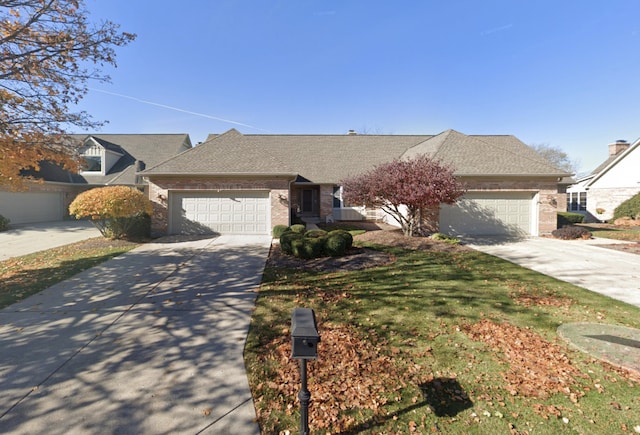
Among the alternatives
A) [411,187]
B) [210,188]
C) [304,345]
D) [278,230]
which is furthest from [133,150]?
[304,345]

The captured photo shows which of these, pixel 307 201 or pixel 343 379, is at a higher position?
pixel 307 201

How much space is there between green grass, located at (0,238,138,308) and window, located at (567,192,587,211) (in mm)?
31837

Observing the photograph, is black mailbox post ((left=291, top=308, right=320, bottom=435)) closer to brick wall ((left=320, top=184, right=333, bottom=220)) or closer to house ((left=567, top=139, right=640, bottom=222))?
brick wall ((left=320, top=184, right=333, bottom=220))

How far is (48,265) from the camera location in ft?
27.2

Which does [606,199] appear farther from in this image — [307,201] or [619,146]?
[307,201]

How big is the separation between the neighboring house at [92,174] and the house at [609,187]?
1311 inches

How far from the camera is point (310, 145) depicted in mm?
23047

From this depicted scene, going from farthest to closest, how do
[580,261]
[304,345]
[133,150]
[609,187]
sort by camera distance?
[133,150], [609,187], [580,261], [304,345]

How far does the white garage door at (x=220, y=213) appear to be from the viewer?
13.7 metres

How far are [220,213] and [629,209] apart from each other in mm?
26336

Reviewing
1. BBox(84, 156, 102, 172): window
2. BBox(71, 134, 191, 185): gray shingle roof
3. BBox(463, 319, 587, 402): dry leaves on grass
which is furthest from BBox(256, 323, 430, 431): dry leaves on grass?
BBox(84, 156, 102, 172): window

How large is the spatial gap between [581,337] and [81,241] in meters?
16.6

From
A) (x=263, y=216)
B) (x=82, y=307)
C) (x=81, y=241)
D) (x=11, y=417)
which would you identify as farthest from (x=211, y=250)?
(x=11, y=417)

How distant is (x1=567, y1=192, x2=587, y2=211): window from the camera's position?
76.6 ft
